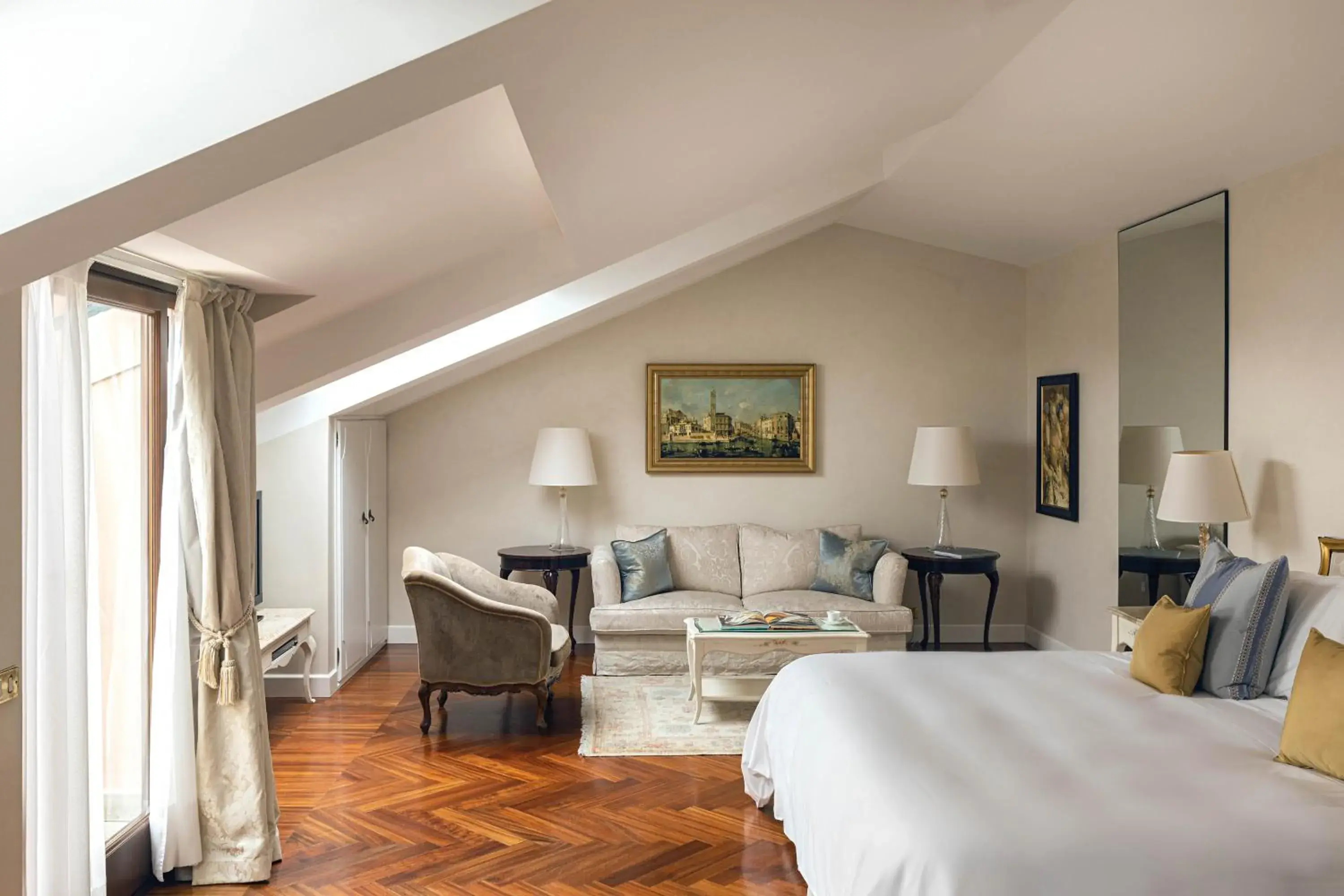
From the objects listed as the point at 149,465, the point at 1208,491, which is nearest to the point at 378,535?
the point at 149,465

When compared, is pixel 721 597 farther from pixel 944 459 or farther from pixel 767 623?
pixel 944 459

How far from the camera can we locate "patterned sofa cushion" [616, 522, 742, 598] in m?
6.83

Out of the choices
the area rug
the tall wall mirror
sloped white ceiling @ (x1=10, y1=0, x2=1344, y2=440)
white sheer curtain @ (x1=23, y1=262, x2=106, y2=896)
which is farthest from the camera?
the area rug

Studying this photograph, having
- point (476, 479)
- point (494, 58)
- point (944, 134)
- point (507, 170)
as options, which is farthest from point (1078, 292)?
point (494, 58)

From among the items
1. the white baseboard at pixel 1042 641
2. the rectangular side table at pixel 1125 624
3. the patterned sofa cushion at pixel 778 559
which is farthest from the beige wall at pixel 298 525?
the white baseboard at pixel 1042 641

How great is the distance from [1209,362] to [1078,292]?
5.40 feet

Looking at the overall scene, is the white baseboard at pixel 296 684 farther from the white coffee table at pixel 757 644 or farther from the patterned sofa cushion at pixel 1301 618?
the patterned sofa cushion at pixel 1301 618

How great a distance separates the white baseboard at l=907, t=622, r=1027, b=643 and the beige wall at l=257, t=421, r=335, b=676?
3918 mm

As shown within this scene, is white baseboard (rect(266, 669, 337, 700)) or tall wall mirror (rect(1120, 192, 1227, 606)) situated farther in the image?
white baseboard (rect(266, 669, 337, 700))

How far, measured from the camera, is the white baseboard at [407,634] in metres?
7.32

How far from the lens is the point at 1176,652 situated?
3650 mm

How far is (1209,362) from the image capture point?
4898 millimetres

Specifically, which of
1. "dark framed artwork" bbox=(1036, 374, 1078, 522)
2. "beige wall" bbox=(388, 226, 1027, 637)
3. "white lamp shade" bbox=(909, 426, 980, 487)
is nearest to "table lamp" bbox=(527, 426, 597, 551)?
"beige wall" bbox=(388, 226, 1027, 637)

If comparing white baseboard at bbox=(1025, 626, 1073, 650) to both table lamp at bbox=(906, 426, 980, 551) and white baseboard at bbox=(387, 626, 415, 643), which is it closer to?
table lamp at bbox=(906, 426, 980, 551)
